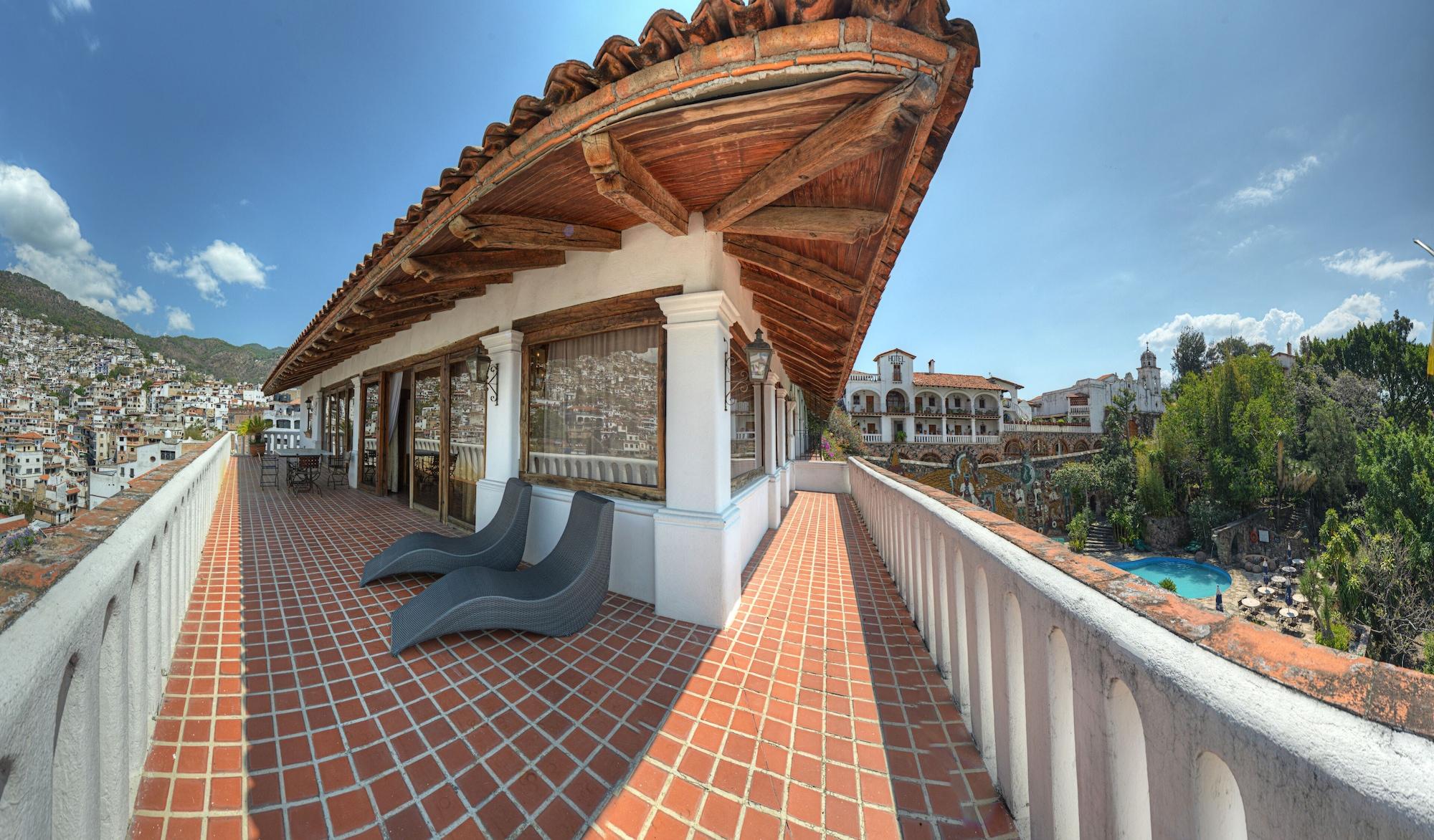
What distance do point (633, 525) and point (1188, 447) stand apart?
33457 mm

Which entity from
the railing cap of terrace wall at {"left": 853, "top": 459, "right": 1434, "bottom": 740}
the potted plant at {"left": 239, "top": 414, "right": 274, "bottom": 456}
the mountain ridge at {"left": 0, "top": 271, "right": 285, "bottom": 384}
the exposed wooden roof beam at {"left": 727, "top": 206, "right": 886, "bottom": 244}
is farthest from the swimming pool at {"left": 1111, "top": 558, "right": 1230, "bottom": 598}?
the mountain ridge at {"left": 0, "top": 271, "right": 285, "bottom": 384}

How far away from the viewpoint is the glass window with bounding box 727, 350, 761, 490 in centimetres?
426

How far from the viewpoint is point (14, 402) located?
32.4m

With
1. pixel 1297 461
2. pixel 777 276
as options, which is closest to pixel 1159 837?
pixel 777 276

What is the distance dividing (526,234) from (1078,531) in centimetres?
2756

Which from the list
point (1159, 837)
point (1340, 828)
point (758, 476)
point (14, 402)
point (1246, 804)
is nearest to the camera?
point (1340, 828)

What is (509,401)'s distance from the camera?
4664 mm

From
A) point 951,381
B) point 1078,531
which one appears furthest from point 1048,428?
point 1078,531

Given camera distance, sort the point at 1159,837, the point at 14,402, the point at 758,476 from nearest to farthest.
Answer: the point at 1159,837 < the point at 758,476 < the point at 14,402

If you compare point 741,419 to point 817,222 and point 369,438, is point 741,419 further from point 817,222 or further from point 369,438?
point 369,438

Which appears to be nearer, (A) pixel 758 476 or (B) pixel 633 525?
(B) pixel 633 525

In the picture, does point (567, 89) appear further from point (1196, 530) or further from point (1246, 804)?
point (1196, 530)

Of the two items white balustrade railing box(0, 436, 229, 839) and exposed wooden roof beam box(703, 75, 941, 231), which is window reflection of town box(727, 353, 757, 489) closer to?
exposed wooden roof beam box(703, 75, 941, 231)

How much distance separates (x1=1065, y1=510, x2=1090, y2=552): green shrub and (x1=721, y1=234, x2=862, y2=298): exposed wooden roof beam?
24522 millimetres
